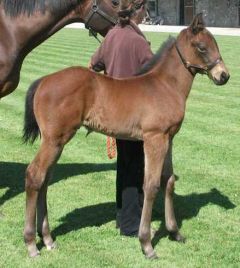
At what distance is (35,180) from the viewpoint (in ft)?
15.5

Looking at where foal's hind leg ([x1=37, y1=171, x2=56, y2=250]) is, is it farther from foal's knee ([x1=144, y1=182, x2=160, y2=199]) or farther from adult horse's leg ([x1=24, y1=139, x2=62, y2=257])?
foal's knee ([x1=144, y1=182, x2=160, y2=199])

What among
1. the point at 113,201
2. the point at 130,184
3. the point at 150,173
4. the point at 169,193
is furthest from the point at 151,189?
the point at 113,201

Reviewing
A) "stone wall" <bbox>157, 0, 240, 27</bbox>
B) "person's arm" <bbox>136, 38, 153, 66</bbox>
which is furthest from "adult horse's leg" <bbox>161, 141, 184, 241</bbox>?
"stone wall" <bbox>157, 0, 240, 27</bbox>

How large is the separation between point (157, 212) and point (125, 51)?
6.12ft

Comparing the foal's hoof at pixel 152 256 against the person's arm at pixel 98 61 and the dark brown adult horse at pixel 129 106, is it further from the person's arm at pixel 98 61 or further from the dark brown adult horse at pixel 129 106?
the person's arm at pixel 98 61

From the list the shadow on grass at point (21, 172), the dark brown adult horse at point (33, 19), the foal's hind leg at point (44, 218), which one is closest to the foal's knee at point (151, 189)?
the foal's hind leg at point (44, 218)

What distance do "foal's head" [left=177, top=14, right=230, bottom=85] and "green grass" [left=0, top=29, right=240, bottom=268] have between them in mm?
1565

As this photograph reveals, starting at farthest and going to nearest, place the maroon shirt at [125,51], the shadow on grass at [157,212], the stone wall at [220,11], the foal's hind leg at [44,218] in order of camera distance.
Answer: the stone wall at [220,11]
the shadow on grass at [157,212]
the maroon shirt at [125,51]
the foal's hind leg at [44,218]

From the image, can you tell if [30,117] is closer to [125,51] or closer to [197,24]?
[125,51]

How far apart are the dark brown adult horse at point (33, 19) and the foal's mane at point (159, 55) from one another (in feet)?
3.70

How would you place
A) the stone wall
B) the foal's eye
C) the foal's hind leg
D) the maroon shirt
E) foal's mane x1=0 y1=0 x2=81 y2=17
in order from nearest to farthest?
1. the foal's eye
2. the foal's hind leg
3. the maroon shirt
4. foal's mane x1=0 y1=0 x2=81 y2=17
5. the stone wall

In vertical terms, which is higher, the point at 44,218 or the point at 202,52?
the point at 202,52

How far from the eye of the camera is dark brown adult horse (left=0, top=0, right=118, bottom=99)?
234 inches

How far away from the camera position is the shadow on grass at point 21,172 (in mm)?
6898
